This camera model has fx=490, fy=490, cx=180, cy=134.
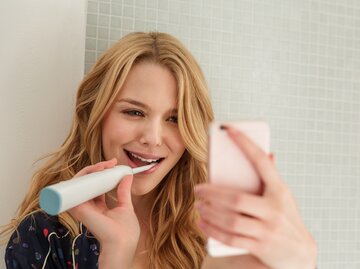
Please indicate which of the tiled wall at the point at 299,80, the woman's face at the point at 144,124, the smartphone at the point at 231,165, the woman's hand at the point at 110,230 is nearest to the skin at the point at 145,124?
the woman's face at the point at 144,124

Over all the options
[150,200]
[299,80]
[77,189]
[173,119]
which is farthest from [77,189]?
[299,80]

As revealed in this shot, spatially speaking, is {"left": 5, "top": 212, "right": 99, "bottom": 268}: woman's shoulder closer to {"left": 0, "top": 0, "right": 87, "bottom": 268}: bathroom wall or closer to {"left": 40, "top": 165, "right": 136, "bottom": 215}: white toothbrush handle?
{"left": 0, "top": 0, "right": 87, "bottom": 268}: bathroom wall

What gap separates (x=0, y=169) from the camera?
100 cm

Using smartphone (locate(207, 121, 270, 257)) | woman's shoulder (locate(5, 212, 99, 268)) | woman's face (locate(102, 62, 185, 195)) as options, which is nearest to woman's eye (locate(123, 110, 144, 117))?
woman's face (locate(102, 62, 185, 195))

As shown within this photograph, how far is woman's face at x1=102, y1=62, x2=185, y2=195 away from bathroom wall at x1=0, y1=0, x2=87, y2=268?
0.13m

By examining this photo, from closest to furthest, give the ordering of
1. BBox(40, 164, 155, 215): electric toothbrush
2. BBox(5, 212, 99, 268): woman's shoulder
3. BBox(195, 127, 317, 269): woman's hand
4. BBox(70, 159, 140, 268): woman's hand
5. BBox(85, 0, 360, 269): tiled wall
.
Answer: BBox(195, 127, 317, 269): woman's hand
BBox(40, 164, 155, 215): electric toothbrush
BBox(70, 159, 140, 268): woman's hand
BBox(5, 212, 99, 268): woman's shoulder
BBox(85, 0, 360, 269): tiled wall

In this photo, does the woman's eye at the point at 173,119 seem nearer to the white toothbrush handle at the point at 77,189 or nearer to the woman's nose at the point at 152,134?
the woman's nose at the point at 152,134

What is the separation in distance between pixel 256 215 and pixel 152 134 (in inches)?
18.2

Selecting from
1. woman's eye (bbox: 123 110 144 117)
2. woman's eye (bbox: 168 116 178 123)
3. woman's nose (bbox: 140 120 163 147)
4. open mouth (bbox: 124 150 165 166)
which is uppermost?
woman's eye (bbox: 123 110 144 117)

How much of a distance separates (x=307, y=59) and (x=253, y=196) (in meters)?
0.88

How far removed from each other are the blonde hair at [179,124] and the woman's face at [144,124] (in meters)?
0.02

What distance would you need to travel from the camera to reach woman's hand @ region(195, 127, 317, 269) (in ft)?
1.65

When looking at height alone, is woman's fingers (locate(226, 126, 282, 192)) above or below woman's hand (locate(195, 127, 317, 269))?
above

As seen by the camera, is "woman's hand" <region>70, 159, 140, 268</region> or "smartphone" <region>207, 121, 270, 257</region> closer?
"smartphone" <region>207, 121, 270, 257</region>
